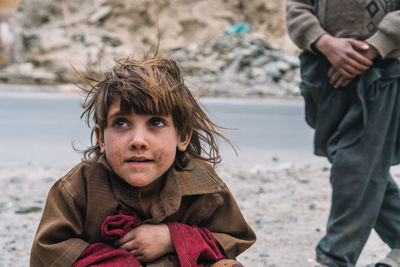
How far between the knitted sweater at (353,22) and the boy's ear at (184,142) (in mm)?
935

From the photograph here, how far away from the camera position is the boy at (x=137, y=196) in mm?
1555

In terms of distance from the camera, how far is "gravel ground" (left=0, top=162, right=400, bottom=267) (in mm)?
2754

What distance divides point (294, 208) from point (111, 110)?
2321 mm

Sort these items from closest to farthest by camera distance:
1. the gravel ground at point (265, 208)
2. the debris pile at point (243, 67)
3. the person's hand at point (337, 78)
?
the person's hand at point (337, 78)
the gravel ground at point (265, 208)
the debris pile at point (243, 67)

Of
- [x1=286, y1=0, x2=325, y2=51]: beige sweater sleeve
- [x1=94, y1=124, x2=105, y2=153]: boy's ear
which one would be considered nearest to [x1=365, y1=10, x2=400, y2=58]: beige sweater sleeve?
[x1=286, y1=0, x2=325, y2=51]: beige sweater sleeve

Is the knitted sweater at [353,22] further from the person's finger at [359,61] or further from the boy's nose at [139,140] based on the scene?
the boy's nose at [139,140]

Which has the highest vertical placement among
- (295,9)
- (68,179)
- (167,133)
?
(295,9)

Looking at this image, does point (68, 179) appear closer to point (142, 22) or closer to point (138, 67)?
point (138, 67)

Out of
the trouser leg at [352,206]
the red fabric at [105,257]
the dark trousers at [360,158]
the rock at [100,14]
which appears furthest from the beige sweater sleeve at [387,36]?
the rock at [100,14]

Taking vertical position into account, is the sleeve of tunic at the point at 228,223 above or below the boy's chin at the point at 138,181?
below

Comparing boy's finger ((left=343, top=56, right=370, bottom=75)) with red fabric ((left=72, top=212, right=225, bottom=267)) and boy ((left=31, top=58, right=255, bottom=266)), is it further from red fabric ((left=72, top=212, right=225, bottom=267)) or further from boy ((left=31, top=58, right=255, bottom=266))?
red fabric ((left=72, top=212, right=225, bottom=267))

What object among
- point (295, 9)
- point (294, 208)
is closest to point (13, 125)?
point (294, 208)

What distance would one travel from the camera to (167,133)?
64.3 inches

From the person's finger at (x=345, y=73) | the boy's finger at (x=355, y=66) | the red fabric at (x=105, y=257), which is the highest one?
the boy's finger at (x=355, y=66)
